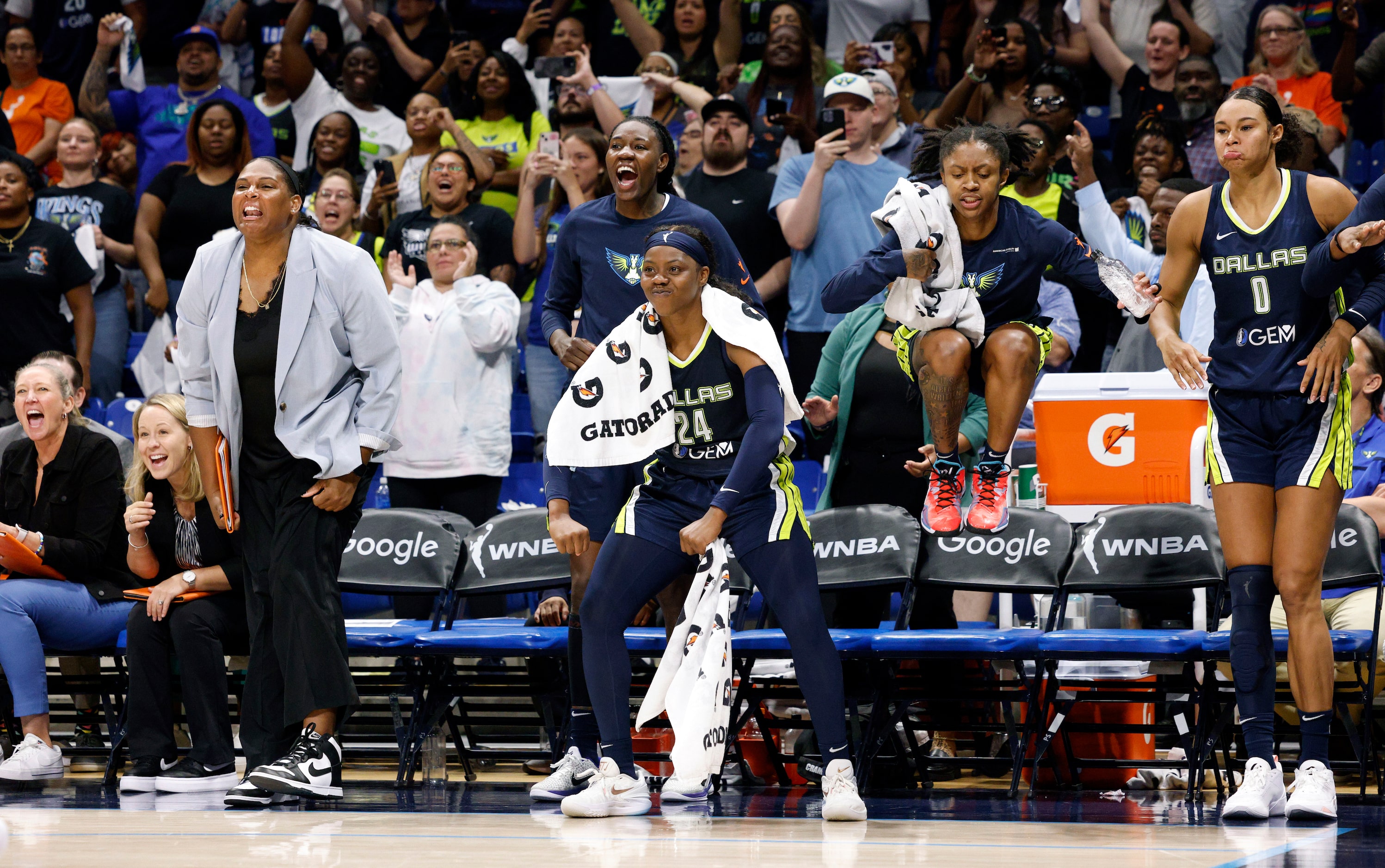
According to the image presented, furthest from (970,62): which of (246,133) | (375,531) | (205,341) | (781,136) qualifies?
(205,341)

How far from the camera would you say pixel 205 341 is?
538 cm

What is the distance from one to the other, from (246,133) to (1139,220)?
5.06 metres

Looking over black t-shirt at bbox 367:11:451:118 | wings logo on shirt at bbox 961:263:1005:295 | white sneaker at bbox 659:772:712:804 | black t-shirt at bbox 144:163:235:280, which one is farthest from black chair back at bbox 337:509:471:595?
black t-shirt at bbox 367:11:451:118

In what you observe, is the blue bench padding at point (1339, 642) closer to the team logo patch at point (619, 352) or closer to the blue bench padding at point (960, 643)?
the blue bench padding at point (960, 643)

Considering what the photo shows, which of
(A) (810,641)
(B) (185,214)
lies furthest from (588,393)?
(B) (185,214)

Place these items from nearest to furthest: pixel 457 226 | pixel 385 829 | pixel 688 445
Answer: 1. pixel 385 829
2. pixel 688 445
3. pixel 457 226

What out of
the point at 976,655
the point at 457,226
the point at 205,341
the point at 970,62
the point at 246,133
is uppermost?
the point at 970,62

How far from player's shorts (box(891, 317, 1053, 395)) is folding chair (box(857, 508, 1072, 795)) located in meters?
0.61

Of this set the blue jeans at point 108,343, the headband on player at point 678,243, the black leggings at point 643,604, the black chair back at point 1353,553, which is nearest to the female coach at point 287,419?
the black leggings at point 643,604

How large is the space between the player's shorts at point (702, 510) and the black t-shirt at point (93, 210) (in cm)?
560

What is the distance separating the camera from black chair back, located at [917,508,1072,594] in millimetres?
6016

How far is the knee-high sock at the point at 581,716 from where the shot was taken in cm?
540

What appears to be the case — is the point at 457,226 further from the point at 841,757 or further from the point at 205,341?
the point at 841,757

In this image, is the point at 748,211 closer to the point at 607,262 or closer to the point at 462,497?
the point at 462,497
